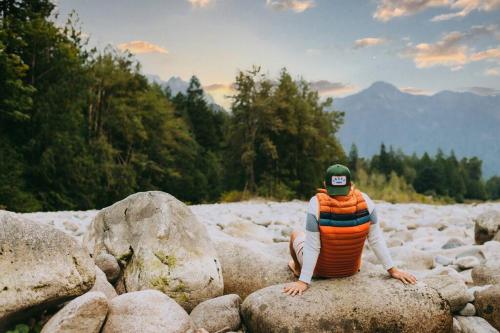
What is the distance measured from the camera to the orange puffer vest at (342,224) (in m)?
4.16

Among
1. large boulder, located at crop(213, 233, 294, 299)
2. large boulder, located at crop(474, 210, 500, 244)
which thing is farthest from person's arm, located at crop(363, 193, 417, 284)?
large boulder, located at crop(474, 210, 500, 244)

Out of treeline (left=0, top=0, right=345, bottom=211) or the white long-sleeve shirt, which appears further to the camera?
treeline (left=0, top=0, right=345, bottom=211)

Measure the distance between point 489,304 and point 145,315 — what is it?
11.4 feet

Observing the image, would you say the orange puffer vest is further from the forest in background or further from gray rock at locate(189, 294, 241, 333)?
the forest in background

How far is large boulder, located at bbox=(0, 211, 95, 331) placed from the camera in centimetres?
366

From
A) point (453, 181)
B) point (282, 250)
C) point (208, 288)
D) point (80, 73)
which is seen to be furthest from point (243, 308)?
point (453, 181)

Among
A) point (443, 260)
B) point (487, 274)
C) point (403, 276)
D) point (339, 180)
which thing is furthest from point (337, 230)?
point (443, 260)

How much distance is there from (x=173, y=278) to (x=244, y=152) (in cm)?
2556

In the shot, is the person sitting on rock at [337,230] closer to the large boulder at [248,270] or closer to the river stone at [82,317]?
the large boulder at [248,270]

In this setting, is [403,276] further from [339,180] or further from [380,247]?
[339,180]

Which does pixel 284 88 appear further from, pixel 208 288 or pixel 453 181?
pixel 453 181

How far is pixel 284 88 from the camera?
3247cm

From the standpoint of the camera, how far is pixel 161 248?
Result: 5.11m

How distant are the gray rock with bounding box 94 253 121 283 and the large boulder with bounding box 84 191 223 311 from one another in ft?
0.35
